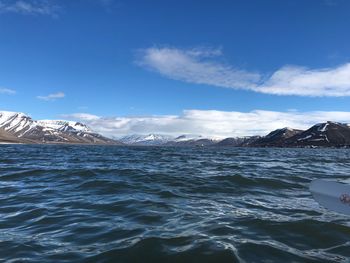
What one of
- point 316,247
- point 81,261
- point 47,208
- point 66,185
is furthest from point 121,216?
point 66,185

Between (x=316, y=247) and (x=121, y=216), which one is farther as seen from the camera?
(x=121, y=216)

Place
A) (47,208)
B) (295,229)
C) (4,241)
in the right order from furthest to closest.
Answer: (47,208) < (295,229) < (4,241)

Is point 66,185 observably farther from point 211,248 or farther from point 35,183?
point 211,248

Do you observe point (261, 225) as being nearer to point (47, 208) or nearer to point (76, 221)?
point (76, 221)

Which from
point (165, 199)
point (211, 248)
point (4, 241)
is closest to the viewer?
point (211, 248)

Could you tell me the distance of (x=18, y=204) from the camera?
15219mm

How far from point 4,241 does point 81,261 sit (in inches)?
118

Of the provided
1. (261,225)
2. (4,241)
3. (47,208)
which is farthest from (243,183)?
(4,241)

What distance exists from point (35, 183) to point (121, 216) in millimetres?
11697

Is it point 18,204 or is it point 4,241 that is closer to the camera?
point 4,241

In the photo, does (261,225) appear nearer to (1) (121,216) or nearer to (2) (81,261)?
(1) (121,216)

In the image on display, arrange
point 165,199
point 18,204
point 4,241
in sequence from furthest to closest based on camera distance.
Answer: point 165,199 → point 18,204 → point 4,241

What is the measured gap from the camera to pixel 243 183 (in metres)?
22.5

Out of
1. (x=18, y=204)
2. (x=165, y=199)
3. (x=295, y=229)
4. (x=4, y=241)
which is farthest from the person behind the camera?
(x=165, y=199)
